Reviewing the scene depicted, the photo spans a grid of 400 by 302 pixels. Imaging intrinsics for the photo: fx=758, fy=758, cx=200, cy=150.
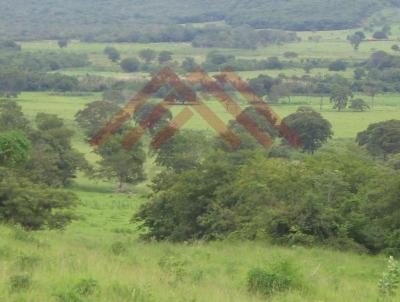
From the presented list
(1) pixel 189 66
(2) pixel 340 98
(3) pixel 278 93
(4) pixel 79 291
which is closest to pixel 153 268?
(4) pixel 79 291

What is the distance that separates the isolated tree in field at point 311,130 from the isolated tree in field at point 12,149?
27.9 metres

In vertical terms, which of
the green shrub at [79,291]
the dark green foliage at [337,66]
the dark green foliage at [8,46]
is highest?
the dark green foliage at [8,46]

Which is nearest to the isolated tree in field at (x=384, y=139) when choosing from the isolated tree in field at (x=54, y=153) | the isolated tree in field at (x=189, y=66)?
the isolated tree in field at (x=54, y=153)

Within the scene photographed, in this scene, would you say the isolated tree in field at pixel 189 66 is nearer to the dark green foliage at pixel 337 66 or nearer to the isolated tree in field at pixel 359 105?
the dark green foliage at pixel 337 66

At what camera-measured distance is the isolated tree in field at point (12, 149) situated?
26.1 meters

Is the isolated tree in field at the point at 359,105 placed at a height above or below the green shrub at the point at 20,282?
below

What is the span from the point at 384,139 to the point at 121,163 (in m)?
17.4

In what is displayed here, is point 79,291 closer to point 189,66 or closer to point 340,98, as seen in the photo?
point 340,98

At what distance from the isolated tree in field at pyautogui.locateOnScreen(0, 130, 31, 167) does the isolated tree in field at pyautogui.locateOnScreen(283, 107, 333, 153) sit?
2788cm

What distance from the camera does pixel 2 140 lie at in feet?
87.7

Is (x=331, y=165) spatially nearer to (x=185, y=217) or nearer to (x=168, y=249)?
(x=185, y=217)

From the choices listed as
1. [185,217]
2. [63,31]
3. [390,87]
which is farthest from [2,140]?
[63,31]

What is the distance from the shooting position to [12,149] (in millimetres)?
26828

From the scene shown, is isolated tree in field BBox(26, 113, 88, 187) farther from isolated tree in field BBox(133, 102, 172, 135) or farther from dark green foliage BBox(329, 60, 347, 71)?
dark green foliage BBox(329, 60, 347, 71)
